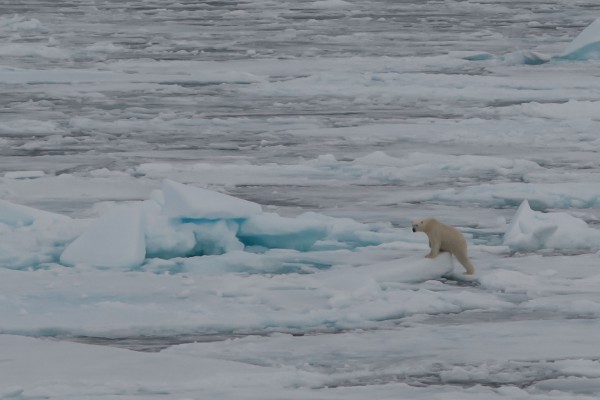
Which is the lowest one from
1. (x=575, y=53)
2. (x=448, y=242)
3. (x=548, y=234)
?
(x=575, y=53)

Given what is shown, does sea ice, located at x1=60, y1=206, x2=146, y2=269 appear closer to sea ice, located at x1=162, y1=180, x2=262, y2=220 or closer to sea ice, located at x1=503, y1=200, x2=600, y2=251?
sea ice, located at x1=162, y1=180, x2=262, y2=220

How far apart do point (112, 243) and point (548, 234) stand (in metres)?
1.84

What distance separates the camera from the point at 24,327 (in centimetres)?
457

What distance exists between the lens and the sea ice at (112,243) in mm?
5402

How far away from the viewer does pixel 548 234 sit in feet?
19.0

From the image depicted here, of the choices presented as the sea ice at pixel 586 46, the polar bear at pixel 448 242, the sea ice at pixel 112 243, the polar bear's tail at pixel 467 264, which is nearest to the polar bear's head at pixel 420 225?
the polar bear at pixel 448 242

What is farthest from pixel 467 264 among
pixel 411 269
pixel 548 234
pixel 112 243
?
pixel 112 243

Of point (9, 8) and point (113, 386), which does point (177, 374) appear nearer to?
point (113, 386)

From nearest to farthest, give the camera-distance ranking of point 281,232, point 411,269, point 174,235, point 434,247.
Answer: point 411,269
point 434,247
point 174,235
point 281,232

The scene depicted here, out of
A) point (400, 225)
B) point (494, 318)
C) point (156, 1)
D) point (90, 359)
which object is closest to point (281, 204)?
point (400, 225)

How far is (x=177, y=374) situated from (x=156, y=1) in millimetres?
19196

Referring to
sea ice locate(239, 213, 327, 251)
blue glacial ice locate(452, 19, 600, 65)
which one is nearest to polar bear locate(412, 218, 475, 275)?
sea ice locate(239, 213, 327, 251)

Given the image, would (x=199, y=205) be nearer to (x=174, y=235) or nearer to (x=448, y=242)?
(x=174, y=235)

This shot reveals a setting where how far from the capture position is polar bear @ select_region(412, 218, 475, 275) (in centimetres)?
527
